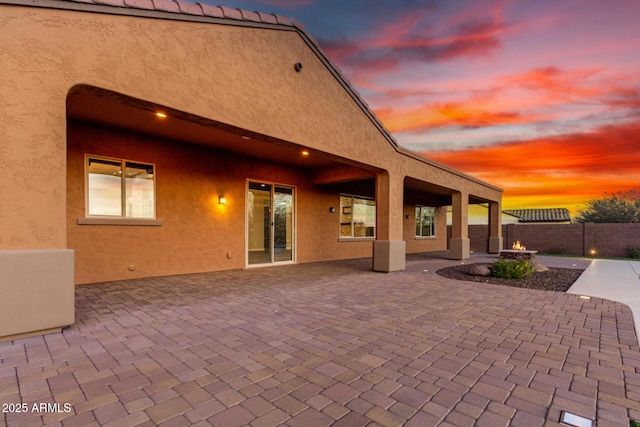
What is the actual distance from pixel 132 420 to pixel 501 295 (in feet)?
19.6

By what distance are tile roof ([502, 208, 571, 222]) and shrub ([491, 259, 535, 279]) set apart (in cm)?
2238

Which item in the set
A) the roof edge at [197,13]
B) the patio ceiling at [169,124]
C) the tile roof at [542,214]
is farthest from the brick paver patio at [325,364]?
the tile roof at [542,214]

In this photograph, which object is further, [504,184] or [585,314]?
[504,184]

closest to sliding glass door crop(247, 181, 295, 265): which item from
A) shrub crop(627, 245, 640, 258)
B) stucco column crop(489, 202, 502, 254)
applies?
stucco column crop(489, 202, 502, 254)

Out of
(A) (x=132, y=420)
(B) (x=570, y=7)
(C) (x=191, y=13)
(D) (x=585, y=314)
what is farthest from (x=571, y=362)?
(B) (x=570, y=7)

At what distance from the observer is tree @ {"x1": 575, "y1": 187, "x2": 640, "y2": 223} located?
1993 centimetres

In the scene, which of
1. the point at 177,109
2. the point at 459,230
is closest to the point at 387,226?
the point at 459,230

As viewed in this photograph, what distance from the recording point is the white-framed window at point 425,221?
17031 mm

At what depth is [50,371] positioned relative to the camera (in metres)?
2.43

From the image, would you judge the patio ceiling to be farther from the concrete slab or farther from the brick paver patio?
the concrete slab

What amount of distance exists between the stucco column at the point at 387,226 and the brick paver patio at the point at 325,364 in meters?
3.46

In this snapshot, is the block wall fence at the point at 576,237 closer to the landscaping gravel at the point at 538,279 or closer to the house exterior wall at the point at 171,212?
the landscaping gravel at the point at 538,279

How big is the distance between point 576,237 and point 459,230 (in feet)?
28.2

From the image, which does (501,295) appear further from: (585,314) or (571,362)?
(571,362)
